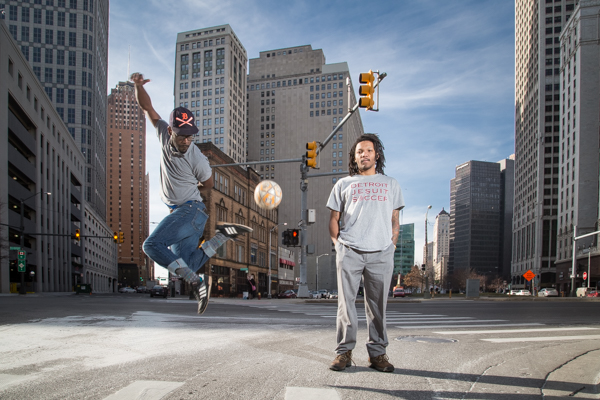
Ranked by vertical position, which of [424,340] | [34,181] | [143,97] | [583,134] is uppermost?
[583,134]

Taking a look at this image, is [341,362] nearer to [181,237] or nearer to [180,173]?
[181,237]

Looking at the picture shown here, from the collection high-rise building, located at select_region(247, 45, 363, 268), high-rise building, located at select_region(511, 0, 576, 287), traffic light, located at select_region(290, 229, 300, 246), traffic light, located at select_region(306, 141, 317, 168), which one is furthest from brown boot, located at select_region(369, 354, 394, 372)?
high-rise building, located at select_region(247, 45, 363, 268)

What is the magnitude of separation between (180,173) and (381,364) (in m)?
2.55

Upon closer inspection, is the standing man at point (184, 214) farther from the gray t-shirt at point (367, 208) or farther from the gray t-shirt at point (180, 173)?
the gray t-shirt at point (367, 208)

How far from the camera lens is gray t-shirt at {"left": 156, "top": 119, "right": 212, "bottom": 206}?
2955 millimetres

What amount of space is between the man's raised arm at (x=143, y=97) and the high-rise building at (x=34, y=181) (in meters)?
24.4

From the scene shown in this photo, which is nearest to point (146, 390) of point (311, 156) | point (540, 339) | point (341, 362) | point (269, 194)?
point (341, 362)

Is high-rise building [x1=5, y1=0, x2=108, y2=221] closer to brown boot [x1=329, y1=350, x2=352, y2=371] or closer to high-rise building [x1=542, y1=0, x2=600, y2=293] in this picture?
brown boot [x1=329, y1=350, x2=352, y2=371]

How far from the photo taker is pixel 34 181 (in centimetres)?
5222

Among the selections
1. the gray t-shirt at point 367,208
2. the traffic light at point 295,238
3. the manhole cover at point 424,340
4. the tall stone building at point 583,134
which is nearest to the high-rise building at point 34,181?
the traffic light at point 295,238

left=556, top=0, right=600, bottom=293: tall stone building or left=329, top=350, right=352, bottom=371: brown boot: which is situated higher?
left=556, top=0, right=600, bottom=293: tall stone building

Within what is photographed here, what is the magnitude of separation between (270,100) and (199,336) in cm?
15709

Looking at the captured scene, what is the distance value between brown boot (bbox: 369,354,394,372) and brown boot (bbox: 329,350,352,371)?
22 centimetres

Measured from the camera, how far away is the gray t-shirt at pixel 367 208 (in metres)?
4.23
